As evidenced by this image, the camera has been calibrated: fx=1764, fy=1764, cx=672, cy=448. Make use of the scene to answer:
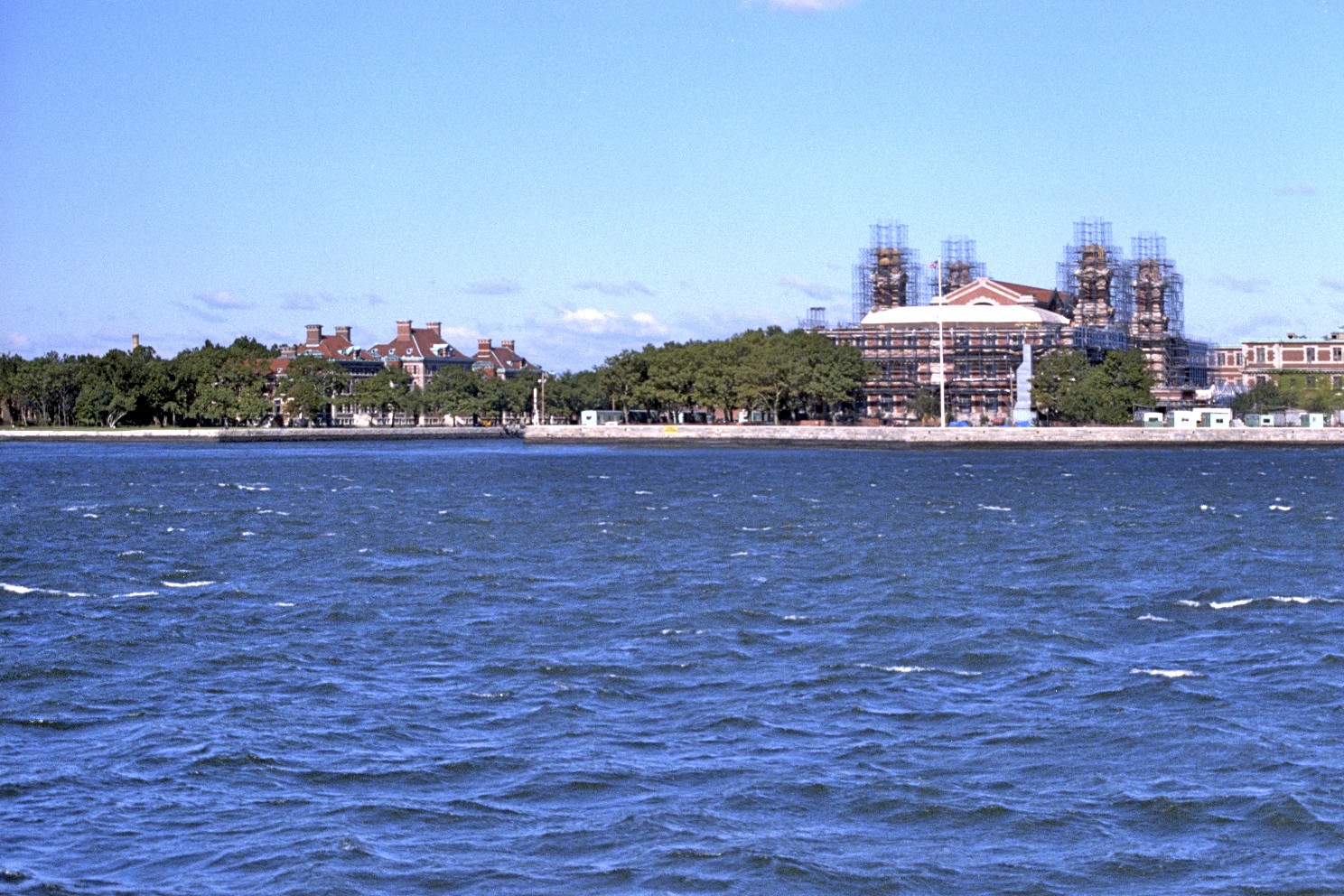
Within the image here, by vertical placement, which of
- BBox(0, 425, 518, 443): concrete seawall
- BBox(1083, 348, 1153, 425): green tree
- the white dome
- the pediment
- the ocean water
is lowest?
the ocean water

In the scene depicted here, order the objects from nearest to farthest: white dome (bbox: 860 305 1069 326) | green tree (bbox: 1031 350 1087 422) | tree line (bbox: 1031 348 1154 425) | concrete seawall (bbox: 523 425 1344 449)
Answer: concrete seawall (bbox: 523 425 1344 449) < tree line (bbox: 1031 348 1154 425) < green tree (bbox: 1031 350 1087 422) < white dome (bbox: 860 305 1069 326)

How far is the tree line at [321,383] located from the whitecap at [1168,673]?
427 feet

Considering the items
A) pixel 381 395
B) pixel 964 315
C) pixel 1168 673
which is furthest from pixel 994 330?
pixel 1168 673

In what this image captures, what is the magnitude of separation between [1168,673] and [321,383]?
6759 inches

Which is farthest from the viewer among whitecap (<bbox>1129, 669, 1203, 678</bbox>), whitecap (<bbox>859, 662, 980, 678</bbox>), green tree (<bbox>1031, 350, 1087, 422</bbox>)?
green tree (<bbox>1031, 350, 1087, 422</bbox>)

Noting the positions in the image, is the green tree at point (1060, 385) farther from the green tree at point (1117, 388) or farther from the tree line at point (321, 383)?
the tree line at point (321, 383)

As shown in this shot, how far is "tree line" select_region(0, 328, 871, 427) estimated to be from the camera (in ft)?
516

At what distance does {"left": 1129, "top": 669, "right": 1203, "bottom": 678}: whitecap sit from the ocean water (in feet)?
0.25

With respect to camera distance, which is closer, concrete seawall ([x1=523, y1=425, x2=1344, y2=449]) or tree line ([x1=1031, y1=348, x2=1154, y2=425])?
concrete seawall ([x1=523, y1=425, x2=1344, y2=449])

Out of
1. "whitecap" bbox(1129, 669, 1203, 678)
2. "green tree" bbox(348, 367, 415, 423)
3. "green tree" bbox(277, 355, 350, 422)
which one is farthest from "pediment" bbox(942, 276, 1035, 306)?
"whitecap" bbox(1129, 669, 1203, 678)

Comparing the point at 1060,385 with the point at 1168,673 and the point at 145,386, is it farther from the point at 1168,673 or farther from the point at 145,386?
the point at 1168,673

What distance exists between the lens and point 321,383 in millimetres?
188500

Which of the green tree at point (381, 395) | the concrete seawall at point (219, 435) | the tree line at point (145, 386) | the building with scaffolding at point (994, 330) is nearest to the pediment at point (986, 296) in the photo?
the building with scaffolding at point (994, 330)

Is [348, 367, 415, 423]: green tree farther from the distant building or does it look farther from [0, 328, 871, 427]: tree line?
the distant building
